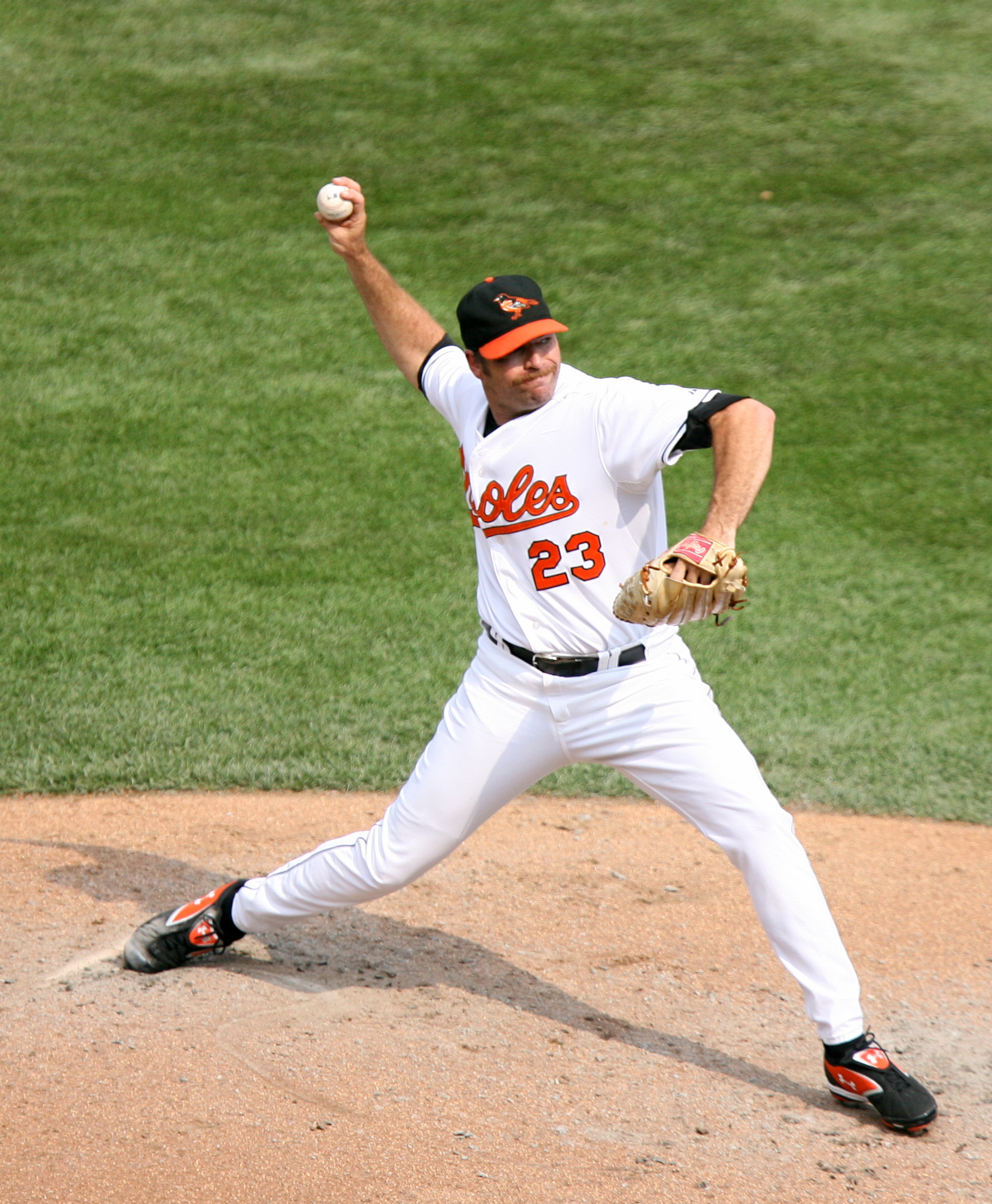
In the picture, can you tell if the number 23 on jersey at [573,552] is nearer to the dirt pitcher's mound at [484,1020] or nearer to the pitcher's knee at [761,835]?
the pitcher's knee at [761,835]

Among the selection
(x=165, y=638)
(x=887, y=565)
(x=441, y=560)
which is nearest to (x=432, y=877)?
(x=165, y=638)

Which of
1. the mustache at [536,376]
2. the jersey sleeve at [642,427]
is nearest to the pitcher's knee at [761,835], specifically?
the jersey sleeve at [642,427]

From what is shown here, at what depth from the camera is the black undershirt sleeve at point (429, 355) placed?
3670mm

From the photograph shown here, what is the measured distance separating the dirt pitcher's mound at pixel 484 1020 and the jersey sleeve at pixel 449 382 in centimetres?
158

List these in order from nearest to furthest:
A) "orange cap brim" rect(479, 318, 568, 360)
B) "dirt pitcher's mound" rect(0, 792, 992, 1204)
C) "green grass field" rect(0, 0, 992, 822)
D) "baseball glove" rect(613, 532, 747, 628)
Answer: "baseball glove" rect(613, 532, 747, 628)
"dirt pitcher's mound" rect(0, 792, 992, 1204)
"orange cap brim" rect(479, 318, 568, 360)
"green grass field" rect(0, 0, 992, 822)

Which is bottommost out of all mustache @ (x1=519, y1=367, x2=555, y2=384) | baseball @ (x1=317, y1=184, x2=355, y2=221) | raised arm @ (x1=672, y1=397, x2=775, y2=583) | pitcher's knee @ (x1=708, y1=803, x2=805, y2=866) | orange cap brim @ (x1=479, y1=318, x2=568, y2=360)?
pitcher's knee @ (x1=708, y1=803, x2=805, y2=866)

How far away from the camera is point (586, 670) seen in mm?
3197

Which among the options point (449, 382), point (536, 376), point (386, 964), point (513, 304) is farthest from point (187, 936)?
point (513, 304)

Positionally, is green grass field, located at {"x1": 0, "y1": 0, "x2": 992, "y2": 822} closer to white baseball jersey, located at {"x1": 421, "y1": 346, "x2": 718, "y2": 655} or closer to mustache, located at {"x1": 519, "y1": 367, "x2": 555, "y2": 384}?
white baseball jersey, located at {"x1": 421, "y1": 346, "x2": 718, "y2": 655}

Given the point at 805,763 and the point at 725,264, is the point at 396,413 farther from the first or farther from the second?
the point at 805,763

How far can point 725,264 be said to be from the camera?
9516 millimetres

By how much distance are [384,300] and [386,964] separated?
1.87m

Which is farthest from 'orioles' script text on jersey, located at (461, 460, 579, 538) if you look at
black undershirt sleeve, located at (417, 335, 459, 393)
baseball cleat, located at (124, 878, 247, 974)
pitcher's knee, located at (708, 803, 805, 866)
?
baseball cleat, located at (124, 878, 247, 974)

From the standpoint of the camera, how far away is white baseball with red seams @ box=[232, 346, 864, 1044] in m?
3.12
